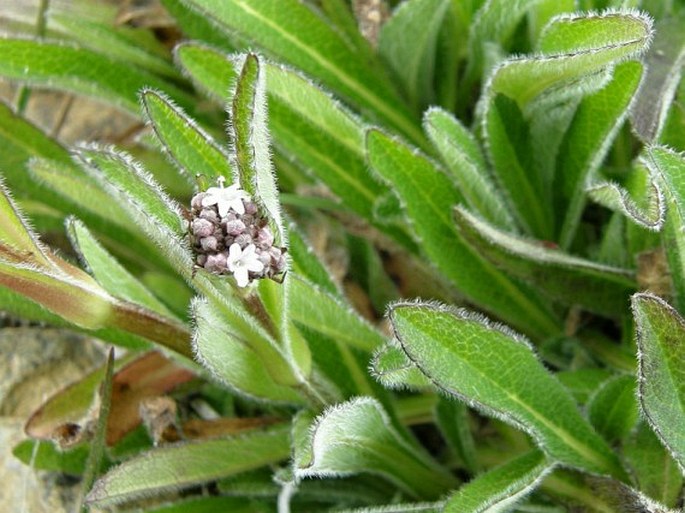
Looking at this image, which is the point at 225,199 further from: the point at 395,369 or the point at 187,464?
the point at 187,464

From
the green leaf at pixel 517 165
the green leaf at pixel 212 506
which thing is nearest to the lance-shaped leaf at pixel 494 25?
the green leaf at pixel 517 165

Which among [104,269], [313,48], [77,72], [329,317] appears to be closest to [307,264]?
[329,317]

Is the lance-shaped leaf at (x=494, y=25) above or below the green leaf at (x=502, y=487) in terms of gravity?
above

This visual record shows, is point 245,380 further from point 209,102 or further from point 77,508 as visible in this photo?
point 209,102

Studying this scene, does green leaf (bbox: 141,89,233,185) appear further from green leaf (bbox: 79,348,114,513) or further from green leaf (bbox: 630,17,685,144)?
green leaf (bbox: 630,17,685,144)

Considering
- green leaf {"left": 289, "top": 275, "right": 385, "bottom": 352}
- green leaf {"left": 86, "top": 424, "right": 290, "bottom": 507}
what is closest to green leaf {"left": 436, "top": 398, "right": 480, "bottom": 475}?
green leaf {"left": 289, "top": 275, "right": 385, "bottom": 352}

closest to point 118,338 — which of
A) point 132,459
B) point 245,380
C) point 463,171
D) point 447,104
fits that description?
point 132,459

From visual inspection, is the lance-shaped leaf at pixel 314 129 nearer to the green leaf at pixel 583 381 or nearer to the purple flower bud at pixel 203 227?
the green leaf at pixel 583 381
